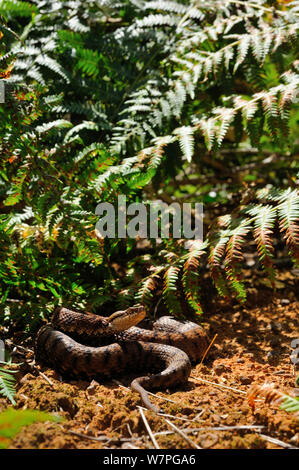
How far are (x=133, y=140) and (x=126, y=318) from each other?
1740 mm

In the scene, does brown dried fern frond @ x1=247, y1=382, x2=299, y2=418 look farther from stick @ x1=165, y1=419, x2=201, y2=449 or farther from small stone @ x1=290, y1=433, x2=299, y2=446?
stick @ x1=165, y1=419, x2=201, y2=449

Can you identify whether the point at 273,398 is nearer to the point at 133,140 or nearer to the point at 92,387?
the point at 92,387

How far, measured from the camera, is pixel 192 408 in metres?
2.94

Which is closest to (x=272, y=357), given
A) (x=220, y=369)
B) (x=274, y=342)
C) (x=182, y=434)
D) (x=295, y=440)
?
(x=274, y=342)

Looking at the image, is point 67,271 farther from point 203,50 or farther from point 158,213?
point 203,50

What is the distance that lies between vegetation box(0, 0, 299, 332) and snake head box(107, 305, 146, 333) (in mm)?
182

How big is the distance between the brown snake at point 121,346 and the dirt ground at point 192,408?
0.35ft

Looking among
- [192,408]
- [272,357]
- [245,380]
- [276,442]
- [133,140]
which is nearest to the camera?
[276,442]

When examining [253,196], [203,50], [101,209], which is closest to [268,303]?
[253,196]

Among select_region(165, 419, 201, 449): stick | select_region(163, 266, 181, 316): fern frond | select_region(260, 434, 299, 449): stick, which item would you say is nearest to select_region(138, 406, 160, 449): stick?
select_region(165, 419, 201, 449): stick

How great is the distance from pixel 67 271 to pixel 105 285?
366 millimetres

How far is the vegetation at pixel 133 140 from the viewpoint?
151 inches

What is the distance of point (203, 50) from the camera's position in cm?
500

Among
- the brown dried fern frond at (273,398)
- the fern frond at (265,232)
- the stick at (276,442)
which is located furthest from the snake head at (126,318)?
the stick at (276,442)
